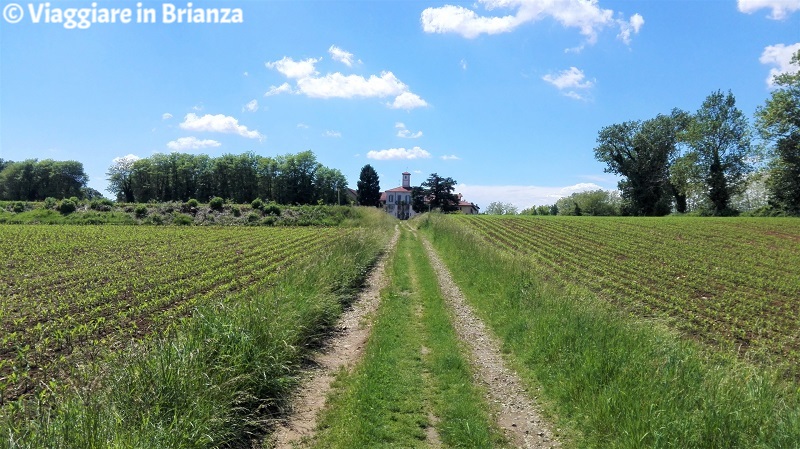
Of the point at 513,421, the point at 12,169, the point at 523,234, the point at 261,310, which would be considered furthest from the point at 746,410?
the point at 12,169

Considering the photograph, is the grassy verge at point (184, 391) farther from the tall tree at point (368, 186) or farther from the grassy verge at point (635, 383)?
the tall tree at point (368, 186)

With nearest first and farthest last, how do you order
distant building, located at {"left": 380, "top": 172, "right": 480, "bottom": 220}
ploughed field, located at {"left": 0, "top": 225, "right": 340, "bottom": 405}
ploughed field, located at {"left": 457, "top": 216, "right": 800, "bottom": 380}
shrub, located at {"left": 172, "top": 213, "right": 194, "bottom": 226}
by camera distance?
ploughed field, located at {"left": 0, "top": 225, "right": 340, "bottom": 405}, ploughed field, located at {"left": 457, "top": 216, "right": 800, "bottom": 380}, shrub, located at {"left": 172, "top": 213, "right": 194, "bottom": 226}, distant building, located at {"left": 380, "top": 172, "right": 480, "bottom": 220}

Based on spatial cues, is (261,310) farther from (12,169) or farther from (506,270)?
(12,169)

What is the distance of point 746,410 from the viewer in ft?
15.0

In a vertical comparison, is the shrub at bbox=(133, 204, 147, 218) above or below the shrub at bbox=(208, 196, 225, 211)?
below

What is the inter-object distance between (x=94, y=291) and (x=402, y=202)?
311 ft

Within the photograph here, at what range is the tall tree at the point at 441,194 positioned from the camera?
99750mm

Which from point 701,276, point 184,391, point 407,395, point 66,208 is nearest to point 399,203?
point 66,208

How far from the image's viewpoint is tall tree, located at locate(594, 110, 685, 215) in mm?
76938

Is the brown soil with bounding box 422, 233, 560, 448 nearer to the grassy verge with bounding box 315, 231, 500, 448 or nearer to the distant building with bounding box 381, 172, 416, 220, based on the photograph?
the grassy verge with bounding box 315, 231, 500, 448

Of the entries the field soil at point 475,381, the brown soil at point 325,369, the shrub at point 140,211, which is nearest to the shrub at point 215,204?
the shrub at point 140,211

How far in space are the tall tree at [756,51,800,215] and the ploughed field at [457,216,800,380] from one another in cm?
2122

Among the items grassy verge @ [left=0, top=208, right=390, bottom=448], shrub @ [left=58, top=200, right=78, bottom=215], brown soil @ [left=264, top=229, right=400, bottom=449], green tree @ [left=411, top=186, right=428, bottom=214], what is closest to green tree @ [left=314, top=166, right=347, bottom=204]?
green tree @ [left=411, top=186, right=428, bottom=214]

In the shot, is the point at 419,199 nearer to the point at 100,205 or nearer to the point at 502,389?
the point at 100,205
